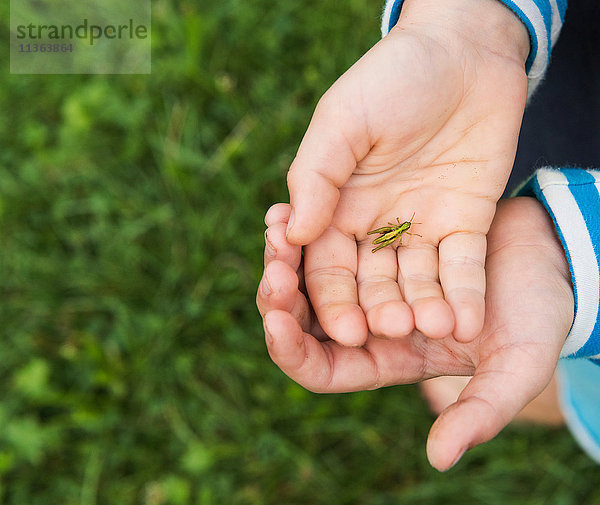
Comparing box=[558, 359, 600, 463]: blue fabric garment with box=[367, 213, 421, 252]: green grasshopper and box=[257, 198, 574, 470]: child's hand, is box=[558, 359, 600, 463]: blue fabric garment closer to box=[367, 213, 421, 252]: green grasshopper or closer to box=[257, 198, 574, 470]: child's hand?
box=[257, 198, 574, 470]: child's hand

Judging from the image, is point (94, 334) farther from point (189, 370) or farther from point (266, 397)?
point (266, 397)

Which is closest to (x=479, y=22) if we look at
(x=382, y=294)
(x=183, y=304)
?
(x=382, y=294)

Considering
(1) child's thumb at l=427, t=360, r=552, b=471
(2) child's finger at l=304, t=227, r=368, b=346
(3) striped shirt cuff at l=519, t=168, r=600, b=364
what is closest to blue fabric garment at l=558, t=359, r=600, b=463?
(3) striped shirt cuff at l=519, t=168, r=600, b=364

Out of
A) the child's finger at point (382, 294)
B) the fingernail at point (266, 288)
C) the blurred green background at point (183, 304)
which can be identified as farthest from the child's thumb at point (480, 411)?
the blurred green background at point (183, 304)

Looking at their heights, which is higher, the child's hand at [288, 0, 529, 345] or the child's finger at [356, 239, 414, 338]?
the child's hand at [288, 0, 529, 345]

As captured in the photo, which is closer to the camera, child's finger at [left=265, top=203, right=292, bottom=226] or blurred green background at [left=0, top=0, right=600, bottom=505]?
child's finger at [left=265, top=203, right=292, bottom=226]

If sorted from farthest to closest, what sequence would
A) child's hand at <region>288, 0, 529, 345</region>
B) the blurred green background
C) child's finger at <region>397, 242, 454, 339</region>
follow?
the blurred green background, child's hand at <region>288, 0, 529, 345</region>, child's finger at <region>397, 242, 454, 339</region>

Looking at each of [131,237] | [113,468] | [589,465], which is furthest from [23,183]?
[589,465]

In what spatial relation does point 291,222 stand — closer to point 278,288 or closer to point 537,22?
point 278,288
